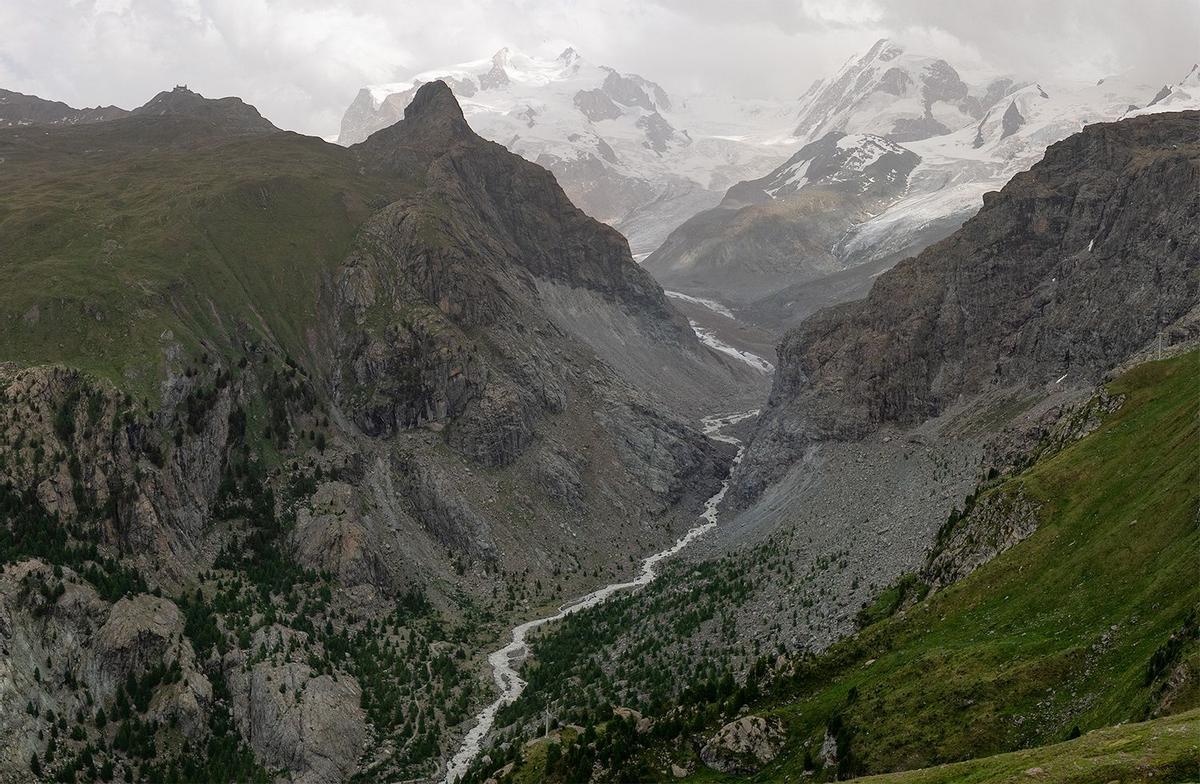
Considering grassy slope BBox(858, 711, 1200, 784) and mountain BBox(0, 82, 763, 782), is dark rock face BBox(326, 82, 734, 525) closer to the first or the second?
mountain BBox(0, 82, 763, 782)

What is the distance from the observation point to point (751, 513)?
488 ft

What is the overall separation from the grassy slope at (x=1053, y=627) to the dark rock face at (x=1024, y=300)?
4941 cm

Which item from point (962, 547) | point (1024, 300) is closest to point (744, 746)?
point (962, 547)

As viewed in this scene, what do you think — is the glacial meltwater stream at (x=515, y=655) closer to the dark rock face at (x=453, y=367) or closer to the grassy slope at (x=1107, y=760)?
the dark rock face at (x=453, y=367)

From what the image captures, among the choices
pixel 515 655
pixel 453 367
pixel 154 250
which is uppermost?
pixel 154 250

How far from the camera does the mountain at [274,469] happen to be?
85.7 m

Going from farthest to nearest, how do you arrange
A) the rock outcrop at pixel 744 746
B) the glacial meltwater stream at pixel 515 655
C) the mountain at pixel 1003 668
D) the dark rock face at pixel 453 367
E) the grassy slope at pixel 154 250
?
the dark rock face at pixel 453 367, the grassy slope at pixel 154 250, the glacial meltwater stream at pixel 515 655, the rock outcrop at pixel 744 746, the mountain at pixel 1003 668

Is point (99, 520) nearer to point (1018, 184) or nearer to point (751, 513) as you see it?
point (751, 513)

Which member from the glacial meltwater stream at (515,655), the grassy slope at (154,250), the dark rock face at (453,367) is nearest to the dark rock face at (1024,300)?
the glacial meltwater stream at (515,655)

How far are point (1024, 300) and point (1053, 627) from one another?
10210cm

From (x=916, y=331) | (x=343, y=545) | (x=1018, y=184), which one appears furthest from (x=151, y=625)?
(x=1018, y=184)

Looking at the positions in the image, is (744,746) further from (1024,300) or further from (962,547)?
(1024,300)

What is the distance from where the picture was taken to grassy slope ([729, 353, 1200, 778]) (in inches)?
1828

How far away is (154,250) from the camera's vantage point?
14425 cm
